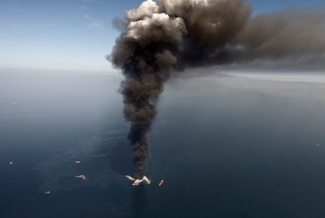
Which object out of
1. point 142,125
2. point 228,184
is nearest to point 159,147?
point 228,184

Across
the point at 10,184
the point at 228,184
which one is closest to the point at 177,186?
the point at 228,184

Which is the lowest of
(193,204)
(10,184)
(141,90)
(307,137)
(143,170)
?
(10,184)

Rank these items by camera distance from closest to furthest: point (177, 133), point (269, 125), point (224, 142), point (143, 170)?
point (143, 170)
point (224, 142)
point (177, 133)
point (269, 125)

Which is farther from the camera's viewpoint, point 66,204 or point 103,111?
point 103,111

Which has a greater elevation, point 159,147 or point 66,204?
point 159,147

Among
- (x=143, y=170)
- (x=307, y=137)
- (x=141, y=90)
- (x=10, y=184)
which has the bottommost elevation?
(x=10, y=184)

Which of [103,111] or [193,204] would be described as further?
[103,111]

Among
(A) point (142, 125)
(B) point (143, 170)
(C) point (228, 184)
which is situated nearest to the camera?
(A) point (142, 125)

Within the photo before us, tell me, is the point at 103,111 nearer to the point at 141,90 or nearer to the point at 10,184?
the point at 10,184

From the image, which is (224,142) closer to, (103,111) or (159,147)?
(159,147)
